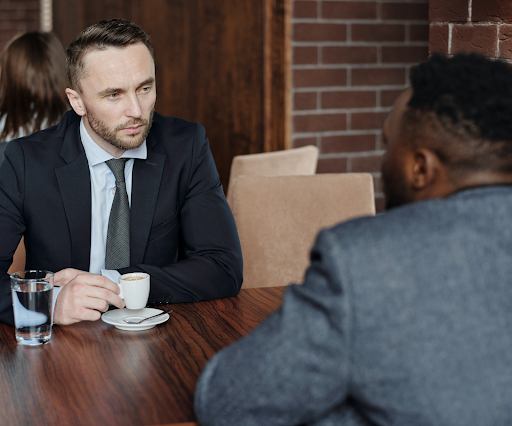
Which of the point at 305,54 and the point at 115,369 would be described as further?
the point at 305,54

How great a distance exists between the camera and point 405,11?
326cm

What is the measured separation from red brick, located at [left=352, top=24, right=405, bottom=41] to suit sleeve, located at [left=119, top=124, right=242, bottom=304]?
5.28 ft

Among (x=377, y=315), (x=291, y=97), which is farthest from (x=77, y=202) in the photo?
(x=291, y=97)

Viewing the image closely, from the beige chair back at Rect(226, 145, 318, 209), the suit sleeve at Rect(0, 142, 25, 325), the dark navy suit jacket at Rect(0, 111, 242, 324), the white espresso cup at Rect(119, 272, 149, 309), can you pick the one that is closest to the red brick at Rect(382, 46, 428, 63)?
the beige chair back at Rect(226, 145, 318, 209)

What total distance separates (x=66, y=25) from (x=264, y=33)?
11.5 feet

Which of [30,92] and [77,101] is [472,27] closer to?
[77,101]

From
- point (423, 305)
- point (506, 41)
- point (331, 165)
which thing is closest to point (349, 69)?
point (331, 165)

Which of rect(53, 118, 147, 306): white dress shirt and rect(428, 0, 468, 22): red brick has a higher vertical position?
rect(428, 0, 468, 22): red brick

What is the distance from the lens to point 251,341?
0.78 meters

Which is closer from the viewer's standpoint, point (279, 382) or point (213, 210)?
point (279, 382)

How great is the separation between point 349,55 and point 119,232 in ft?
6.30

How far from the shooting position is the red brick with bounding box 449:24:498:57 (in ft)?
5.48

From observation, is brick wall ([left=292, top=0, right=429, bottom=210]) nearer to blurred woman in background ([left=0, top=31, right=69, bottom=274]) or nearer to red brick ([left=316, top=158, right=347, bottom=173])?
red brick ([left=316, top=158, right=347, bottom=173])

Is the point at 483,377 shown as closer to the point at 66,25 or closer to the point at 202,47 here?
the point at 202,47
